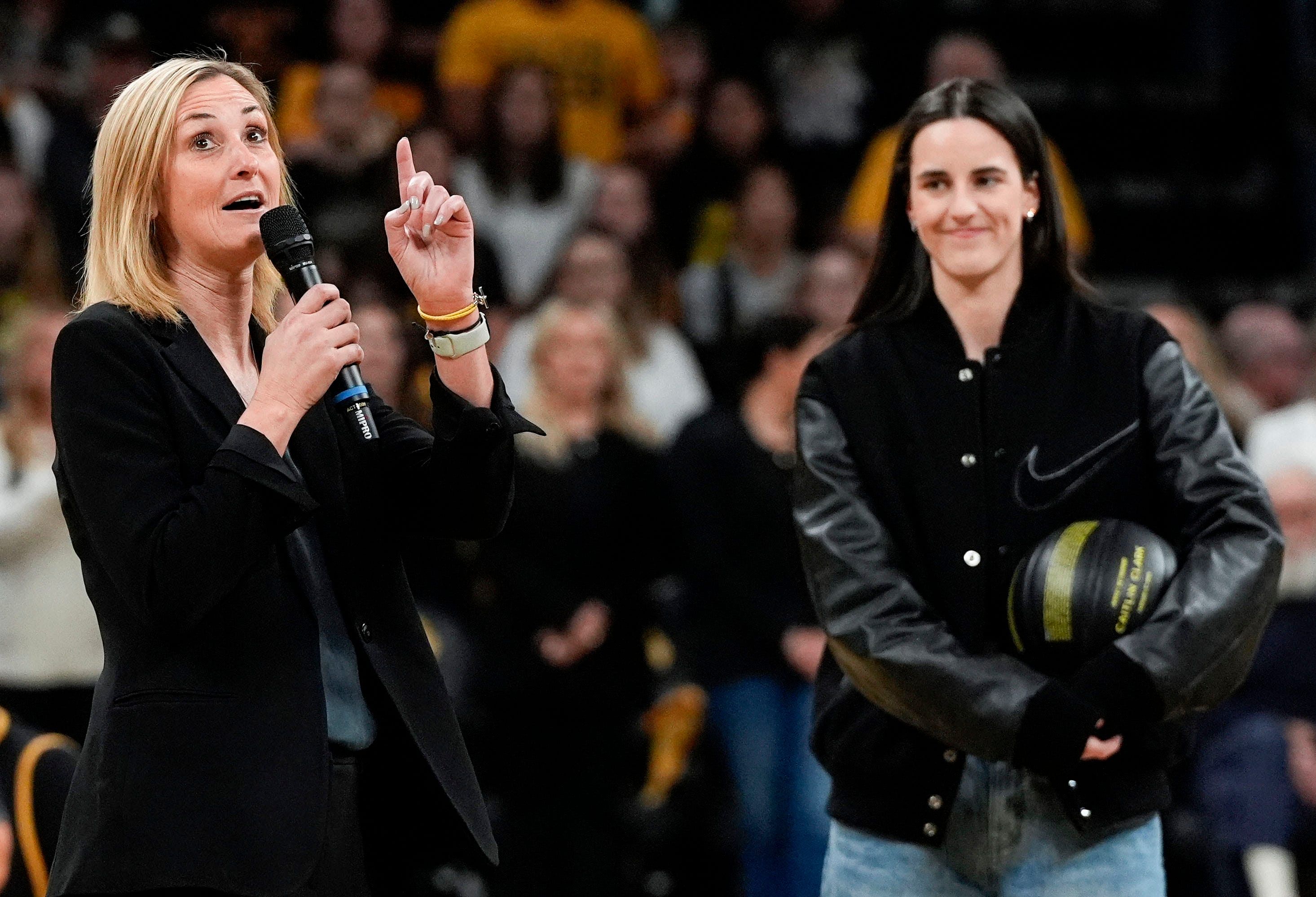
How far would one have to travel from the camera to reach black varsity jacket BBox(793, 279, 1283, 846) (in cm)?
310

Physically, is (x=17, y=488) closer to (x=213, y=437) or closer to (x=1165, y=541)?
(x=213, y=437)

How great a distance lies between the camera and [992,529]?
3.31 metres

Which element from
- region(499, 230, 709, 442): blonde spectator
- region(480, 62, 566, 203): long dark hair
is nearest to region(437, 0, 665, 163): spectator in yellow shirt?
region(480, 62, 566, 203): long dark hair

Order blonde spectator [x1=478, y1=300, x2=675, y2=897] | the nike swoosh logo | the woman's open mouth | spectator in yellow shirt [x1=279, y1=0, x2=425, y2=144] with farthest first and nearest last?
spectator in yellow shirt [x1=279, y1=0, x2=425, y2=144], blonde spectator [x1=478, y1=300, x2=675, y2=897], the nike swoosh logo, the woman's open mouth

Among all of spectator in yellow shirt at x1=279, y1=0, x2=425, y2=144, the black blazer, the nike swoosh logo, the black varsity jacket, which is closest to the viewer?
the black blazer

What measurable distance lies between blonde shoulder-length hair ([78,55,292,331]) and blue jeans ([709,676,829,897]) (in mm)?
3208

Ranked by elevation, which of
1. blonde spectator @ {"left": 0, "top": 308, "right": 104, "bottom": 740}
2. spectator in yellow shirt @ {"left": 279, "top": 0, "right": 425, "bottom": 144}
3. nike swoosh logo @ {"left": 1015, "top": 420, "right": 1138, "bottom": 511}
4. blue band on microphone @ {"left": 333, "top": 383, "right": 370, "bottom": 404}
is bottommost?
blonde spectator @ {"left": 0, "top": 308, "right": 104, "bottom": 740}

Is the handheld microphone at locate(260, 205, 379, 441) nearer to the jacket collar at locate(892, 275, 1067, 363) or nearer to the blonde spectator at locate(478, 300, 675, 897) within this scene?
the jacket collar at locate(892, 275, 1067, 363)

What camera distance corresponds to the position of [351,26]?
810 centimetres

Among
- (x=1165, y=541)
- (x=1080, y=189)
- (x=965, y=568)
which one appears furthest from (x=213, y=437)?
(x=1080, y=189)

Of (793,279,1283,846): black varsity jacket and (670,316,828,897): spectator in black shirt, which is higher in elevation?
(793,279,1283,846): black varsity jacket

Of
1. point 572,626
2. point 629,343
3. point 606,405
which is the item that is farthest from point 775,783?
point 629,343

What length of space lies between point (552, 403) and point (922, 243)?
2796 millimetres

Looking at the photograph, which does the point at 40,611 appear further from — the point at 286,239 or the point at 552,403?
the point at 286,239
